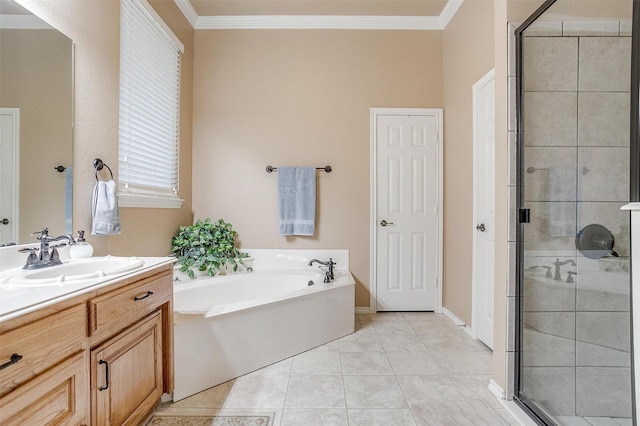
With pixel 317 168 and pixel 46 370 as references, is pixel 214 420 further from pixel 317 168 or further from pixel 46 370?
pixel 317 168

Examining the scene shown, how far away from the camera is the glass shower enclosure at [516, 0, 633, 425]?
1.16 m

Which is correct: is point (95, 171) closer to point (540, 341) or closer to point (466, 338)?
point (540, 341)

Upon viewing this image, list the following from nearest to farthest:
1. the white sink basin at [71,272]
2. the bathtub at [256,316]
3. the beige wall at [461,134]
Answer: the white sink basin at [71,272], the bathtub at [256,316], the beige wall at [461,134]

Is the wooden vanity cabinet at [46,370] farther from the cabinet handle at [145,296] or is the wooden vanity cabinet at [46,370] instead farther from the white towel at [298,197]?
the white towel at [298,197]

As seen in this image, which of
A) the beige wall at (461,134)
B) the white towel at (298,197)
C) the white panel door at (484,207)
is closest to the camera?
the white panel door at (484,207)

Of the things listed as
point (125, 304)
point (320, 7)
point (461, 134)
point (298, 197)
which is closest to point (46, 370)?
point (125, 304)

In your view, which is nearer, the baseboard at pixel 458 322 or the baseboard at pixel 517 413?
the baseboard at pixel 517 413

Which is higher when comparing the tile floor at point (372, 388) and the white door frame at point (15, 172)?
the white door frame at point (15, 172)

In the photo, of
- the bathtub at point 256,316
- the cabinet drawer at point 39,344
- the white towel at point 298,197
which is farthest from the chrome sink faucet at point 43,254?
the white towel at point 298,197

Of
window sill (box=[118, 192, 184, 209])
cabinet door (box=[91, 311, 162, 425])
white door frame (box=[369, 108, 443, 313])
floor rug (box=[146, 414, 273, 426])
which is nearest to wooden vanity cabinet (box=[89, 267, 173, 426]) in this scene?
cabinet door (box=[91, 311, 162, 425])

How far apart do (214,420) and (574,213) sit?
1.96 m

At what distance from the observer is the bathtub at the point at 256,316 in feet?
5.46

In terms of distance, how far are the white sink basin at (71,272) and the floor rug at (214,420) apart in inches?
31.0

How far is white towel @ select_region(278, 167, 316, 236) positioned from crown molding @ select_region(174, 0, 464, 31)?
55.6 inches
